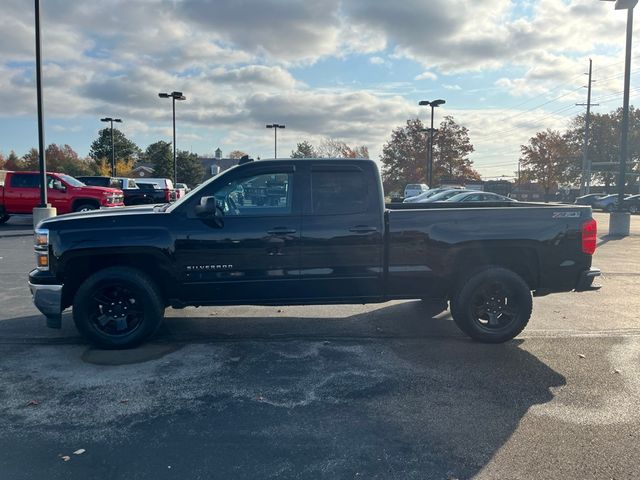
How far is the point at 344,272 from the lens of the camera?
549 centimetres

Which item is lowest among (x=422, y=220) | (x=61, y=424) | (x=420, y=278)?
A: (x=61, y=424)

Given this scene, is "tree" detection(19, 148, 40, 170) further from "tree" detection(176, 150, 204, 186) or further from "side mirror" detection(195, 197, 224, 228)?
"side mirror" detection(195, 197, 224, 228)

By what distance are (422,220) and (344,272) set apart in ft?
3.26

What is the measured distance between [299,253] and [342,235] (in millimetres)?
488

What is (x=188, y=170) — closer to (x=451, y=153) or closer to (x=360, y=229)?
(x=451, y=153)

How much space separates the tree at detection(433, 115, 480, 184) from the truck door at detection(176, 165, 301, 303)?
66098mm

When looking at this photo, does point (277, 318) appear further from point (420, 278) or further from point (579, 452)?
point (579, 452)

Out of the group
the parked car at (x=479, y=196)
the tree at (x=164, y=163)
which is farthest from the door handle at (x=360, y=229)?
the tree at (x=164, y=163)

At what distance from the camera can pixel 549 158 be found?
75.2 m

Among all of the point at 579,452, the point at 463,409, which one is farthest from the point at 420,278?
the point at 579,452

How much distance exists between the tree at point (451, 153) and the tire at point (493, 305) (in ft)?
215

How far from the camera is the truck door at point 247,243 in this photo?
17.4 ft

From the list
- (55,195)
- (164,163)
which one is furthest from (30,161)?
(55,195)

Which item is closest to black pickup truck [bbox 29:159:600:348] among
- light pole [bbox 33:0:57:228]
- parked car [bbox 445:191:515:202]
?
light pole [bbox 33:0:57:228]
